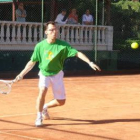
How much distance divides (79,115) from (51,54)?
194cm

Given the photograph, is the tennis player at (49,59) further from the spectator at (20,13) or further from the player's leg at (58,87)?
the spectator at (20,13)

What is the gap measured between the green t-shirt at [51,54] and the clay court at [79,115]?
994 millimetres

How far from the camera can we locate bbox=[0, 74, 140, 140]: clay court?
337 inches

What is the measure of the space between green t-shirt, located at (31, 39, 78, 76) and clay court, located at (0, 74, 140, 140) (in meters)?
0.99

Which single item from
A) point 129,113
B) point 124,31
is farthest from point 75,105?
point 124,31

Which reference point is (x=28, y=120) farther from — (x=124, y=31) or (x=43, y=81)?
(x=124, y=31)

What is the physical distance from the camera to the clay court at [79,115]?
855 cm

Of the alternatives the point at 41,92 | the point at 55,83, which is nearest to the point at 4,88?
the point at 41,92

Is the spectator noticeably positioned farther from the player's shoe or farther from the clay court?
the player's shoe

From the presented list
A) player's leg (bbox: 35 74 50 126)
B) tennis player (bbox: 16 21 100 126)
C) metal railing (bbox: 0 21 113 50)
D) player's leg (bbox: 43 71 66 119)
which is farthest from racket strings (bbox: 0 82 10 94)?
metal railing (bbox: 0 21 113 50)

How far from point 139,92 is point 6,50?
658 cm

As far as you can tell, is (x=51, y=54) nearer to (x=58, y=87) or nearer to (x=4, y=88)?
(x=58, y=87)

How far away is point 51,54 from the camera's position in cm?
917

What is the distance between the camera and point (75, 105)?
12195 millimetres
